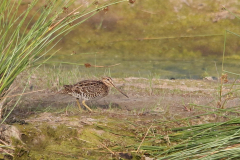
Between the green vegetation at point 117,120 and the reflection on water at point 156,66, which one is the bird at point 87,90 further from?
the reflection on water at point 156,66

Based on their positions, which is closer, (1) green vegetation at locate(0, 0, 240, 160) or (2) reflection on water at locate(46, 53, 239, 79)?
(1) green vegetation at locate(0, 0, 240, 160)

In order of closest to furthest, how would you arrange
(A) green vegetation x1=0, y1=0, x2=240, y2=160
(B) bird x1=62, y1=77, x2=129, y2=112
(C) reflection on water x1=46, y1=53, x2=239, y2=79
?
(A) green vegetation x1=0, y1=0, x2=240, y2=160
(B) bird x1=62, y1=77, x2=129, y2=112
(C) reflection on water x1=46, y1=53, x2=239, y2=79

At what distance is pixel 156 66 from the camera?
1110cm

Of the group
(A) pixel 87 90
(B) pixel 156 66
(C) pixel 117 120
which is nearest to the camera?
(C) pixel 117 120

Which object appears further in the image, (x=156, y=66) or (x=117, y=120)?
(x=156, y=66)

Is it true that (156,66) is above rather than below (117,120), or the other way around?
above

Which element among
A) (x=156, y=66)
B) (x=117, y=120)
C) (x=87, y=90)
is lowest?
(x=117, y=120)

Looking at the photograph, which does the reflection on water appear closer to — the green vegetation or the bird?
the green vegetation

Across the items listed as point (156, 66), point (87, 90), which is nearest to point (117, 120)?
point (87, 90)

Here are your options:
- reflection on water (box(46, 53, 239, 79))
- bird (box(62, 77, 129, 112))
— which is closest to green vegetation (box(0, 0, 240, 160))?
bird (box(62, 77, 129, 112))

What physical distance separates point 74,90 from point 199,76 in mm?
4567

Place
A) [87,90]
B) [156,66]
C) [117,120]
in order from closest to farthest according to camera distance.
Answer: [117,120], [87,90], [156,66]

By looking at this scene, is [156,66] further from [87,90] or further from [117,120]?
[117,120]

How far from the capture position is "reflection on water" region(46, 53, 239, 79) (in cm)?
1031
